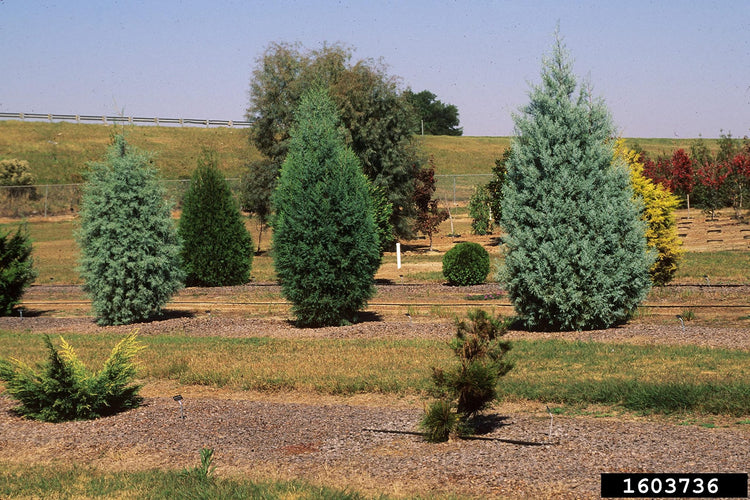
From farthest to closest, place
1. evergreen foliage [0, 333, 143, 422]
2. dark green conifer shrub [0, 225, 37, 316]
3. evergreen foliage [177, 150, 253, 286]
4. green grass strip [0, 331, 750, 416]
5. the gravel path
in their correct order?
evergreen foliage [177, 150, 253, 286] → dark green conifer shrub [0, 225, 37, 316] → evergreen foliage [0, 333, 143, 422] → green grass strip [0, 331, 750, 416] → the gravel path

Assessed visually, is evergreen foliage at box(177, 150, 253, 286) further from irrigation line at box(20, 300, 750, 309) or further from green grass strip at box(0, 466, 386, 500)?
green grass strip at box(0, 466, 386, 500)

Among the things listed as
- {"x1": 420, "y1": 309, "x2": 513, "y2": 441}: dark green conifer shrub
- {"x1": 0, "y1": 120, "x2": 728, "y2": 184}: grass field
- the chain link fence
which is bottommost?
{"x1": 420, "y1": 309, "x2": 513, "y2": 441}: dark green conifer shrub

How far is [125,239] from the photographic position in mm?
16125

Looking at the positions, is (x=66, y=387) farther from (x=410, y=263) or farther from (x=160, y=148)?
(x=160, y=148)

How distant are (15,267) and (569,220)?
45.5ft

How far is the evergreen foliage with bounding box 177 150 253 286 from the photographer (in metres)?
23.6

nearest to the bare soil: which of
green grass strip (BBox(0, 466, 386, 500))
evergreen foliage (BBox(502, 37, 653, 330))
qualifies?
green grass strip (BBox(0, 466, 386, 500))

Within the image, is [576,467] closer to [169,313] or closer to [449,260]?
[169,313]

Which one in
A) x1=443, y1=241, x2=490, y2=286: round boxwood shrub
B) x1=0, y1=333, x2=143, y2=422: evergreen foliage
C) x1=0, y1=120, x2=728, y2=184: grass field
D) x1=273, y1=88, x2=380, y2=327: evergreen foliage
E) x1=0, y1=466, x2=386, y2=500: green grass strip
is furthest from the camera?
x1=0, y1=120, x2=728, y2=184: grass field

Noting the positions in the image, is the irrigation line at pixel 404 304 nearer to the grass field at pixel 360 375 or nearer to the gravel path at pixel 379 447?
the grass field at pixel 360 375

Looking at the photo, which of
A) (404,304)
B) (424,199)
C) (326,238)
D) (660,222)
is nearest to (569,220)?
(326,238)

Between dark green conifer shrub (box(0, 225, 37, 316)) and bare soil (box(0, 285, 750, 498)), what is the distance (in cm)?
998

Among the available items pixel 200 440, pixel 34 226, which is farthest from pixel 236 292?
pixel 34 226

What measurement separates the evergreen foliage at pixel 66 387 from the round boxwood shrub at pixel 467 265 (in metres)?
14.4
